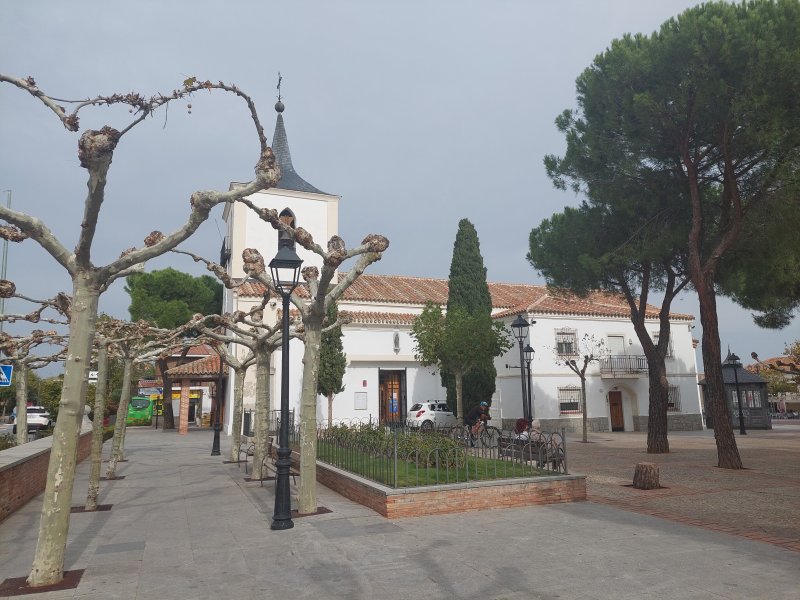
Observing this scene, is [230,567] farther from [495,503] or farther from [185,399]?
[185,399]

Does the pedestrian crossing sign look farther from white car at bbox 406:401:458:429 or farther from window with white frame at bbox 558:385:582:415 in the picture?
window with white frame at bbox 558:385:582:415

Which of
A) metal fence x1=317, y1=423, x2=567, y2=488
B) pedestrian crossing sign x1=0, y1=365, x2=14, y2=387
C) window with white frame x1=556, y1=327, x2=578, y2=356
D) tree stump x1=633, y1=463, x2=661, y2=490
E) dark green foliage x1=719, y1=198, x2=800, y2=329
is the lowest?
tree stump x1=633, y1=463, x2=661, y2=490

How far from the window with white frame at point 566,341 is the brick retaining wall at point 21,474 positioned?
23222 millimetres

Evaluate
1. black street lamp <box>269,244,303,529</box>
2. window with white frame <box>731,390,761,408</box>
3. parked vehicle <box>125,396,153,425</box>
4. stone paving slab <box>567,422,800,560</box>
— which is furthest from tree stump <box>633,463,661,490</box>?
parked vehicle <box>125,396,153,425</box>

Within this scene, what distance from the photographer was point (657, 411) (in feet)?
57.0

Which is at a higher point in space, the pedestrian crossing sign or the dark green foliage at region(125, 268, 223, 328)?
the dark green foliage at region(125, 268, 223, 328)

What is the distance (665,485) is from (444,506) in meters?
5.21

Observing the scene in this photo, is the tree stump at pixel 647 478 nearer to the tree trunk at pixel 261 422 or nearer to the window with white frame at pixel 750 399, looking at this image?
the tree trunk at pixel 261 422

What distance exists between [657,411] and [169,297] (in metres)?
37.0

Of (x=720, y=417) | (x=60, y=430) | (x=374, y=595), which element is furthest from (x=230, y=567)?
(x=720, y=417)

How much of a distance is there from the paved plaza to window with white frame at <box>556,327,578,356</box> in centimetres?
1796

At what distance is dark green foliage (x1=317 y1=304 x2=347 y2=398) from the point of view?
1035 inches

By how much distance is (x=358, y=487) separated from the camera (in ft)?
31.7

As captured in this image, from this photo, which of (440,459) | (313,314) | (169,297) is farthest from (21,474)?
(169,297)
